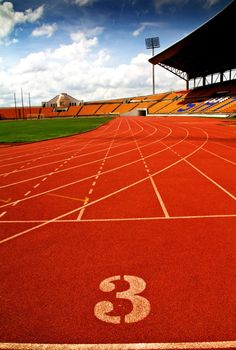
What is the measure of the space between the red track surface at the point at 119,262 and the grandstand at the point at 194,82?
34352mm

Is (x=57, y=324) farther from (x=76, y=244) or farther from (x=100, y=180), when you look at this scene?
(x=100, y=180)

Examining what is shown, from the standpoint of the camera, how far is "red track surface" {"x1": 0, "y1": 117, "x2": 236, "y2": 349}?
3.39 meters

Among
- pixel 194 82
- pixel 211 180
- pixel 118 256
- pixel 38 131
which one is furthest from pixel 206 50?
pixel 118 256

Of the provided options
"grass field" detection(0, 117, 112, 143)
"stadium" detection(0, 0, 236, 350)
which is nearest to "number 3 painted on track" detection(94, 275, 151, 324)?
"stadium" detection(0, 0, 236, 350)

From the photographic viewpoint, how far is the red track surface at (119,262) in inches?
133

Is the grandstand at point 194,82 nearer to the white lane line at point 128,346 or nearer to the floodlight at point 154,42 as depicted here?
the floodlight at point 154,42

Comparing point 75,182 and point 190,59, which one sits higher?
point 190,59

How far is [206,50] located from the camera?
55625 millimetres

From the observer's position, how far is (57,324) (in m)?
3.50

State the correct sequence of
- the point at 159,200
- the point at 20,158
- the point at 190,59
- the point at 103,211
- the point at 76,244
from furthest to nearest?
the point at 190,59, the point at 20,158, the point at 159,200, the point at 103,211, the point at 76,244

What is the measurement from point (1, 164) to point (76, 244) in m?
9.68

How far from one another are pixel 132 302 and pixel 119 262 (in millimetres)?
1043

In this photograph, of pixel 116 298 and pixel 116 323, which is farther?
pixel 116 298

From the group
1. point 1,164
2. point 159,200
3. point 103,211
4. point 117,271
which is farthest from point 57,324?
point 1,164
